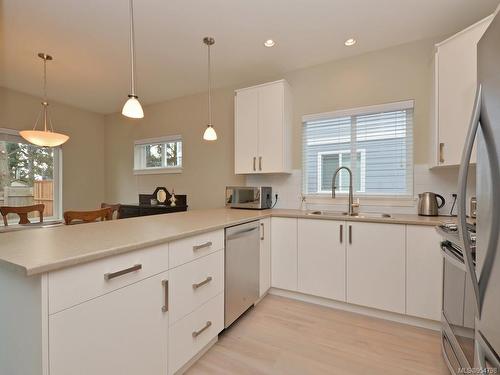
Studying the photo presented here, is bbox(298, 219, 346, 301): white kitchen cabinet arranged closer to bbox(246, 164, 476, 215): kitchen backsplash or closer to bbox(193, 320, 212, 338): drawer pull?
bbox(246, 164, 476, 215): kitchen backsplash

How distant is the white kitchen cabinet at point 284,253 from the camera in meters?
2.37

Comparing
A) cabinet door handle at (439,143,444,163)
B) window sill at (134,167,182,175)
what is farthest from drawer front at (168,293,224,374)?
window sill at (134,167,182,175)

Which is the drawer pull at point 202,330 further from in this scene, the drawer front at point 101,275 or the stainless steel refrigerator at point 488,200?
the stainless steel refrigerator at point 488,200

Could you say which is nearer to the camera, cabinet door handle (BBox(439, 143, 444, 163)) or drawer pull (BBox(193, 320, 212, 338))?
drawer pull (BBox(193, 320, 212, 338))

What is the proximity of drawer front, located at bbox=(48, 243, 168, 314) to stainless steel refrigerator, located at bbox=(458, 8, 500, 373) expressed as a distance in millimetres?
1341

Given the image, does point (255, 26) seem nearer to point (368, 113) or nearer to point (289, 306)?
point (368, 113)

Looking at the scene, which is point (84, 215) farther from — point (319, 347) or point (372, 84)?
point (372, 84)

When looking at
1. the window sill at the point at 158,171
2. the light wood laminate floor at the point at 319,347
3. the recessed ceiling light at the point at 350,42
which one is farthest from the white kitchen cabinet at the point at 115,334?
the window sill at the point at 158,171

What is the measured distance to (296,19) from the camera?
2057mm

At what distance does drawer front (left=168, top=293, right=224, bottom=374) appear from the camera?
1.32 m

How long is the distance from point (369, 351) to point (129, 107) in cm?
242

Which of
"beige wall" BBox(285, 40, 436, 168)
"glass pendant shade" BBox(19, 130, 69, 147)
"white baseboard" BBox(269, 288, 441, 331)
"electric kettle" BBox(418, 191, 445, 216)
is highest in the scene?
"beige wall" BBox(285, 40, 436, 168)

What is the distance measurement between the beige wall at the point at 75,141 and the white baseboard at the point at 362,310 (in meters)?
3.94

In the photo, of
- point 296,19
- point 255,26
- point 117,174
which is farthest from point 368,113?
point 117,174
